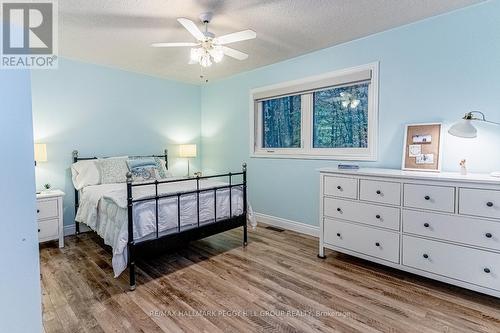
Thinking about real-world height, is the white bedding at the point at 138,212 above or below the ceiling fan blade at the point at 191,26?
below

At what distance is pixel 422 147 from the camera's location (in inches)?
103

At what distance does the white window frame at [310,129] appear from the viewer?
3016 mm

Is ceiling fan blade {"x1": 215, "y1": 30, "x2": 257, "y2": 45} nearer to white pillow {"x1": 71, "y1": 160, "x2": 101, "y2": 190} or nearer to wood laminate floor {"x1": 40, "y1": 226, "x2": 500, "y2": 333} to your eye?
wood laminate floor {"x1": 40, "y1": 226, "x2": 500, "y2": 333}

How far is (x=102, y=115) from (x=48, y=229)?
170 cm

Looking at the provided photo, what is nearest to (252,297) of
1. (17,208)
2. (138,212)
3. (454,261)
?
(138,212)

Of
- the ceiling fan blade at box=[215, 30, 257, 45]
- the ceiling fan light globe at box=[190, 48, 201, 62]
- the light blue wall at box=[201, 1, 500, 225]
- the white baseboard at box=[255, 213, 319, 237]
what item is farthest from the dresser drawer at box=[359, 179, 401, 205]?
the ceiling fan light globe at box=[190, 48, 201, 62]

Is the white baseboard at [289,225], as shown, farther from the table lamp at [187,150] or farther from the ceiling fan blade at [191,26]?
the ceiling fan blade at [191,26]

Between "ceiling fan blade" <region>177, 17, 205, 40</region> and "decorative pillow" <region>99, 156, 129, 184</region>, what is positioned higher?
"ceiling fan blade" <region>177, 17, 205, 40</region>

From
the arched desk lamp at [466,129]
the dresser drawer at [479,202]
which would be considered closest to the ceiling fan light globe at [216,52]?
the arched desk lamp at [466,129]

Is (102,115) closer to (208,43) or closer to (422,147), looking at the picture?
(208,43)

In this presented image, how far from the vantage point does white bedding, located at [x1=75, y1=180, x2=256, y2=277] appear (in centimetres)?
232

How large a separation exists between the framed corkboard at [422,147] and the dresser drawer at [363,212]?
1.83 ft

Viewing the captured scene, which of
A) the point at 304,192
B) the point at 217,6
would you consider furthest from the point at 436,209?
the point at 217,6
